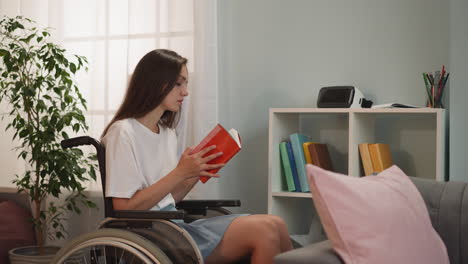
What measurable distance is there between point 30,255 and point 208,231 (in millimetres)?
1615

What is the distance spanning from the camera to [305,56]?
3.13 meters

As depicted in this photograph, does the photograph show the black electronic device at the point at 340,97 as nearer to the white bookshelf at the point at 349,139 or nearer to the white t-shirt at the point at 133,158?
the white bookshelf at the point at 349,139

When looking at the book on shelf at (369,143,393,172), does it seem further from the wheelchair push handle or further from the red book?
the wheelchair push handle

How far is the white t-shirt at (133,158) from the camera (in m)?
2.08

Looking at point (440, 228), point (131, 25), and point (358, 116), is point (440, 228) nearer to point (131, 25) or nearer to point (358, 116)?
point (358, 116)

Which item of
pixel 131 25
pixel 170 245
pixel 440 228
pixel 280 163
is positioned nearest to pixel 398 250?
pixel 440 228

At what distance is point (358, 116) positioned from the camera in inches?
108

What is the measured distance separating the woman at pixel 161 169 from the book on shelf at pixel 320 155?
703 mm

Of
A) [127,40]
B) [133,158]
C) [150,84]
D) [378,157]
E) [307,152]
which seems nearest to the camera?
[133,158]

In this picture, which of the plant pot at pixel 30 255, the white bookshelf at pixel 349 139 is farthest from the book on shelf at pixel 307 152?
the plant pot at pixel 30 255

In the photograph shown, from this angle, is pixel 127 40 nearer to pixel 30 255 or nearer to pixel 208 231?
pixel 30 255

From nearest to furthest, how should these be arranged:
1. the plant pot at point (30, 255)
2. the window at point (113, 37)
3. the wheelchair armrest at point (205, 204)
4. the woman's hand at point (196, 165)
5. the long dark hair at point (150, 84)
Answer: the woman's hand at point (196, 165)
the long dark hair at point (150, 84)
the wheelchair armrest at point (205, 204)
the plant pot at point (30, 255)
the window at point (113, 37)

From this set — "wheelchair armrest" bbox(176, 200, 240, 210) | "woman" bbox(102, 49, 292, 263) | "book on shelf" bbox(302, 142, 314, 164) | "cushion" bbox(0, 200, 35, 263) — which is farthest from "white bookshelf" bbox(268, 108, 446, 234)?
"cushion" bbox(0, 200, 35, 263)

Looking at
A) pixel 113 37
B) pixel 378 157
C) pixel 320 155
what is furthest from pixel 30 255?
pixel 378 157
